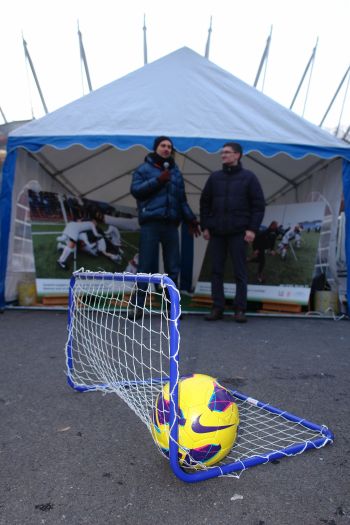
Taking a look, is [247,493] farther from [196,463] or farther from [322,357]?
[322,357]

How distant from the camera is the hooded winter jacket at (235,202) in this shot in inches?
197

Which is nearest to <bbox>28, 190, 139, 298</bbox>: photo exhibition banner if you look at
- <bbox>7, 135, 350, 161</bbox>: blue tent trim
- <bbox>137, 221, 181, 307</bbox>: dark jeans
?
<bbox>137, 221, 181, 307</bbox>: dark jeans

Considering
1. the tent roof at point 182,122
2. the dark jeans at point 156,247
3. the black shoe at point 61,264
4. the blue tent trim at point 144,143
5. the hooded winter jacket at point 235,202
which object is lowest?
the black shoe at point 61,264

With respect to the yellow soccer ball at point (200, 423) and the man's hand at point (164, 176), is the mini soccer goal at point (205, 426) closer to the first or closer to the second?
the yellow soccer ball at point (200, 423)

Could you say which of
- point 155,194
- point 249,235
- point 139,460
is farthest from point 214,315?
point 139,460

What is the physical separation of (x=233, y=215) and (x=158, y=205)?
890 mm

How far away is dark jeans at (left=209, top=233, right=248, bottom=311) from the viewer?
5062mm

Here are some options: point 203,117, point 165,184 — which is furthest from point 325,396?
point 203,117

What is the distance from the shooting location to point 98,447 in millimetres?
2027

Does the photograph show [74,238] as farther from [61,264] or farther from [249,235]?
[249,235]

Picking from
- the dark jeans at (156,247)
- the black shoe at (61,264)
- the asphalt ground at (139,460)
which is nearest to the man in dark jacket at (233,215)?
the dark jeans at (156,247)

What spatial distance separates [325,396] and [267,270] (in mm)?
3786

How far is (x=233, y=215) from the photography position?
501 centimetres

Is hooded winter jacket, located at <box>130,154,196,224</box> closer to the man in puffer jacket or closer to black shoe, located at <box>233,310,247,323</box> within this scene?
the man in puffer jacket
